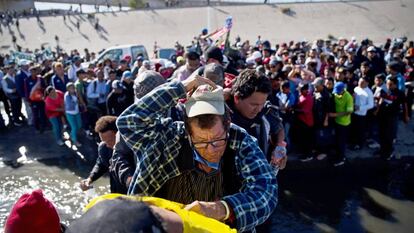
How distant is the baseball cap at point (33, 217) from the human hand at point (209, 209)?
0.59 metres

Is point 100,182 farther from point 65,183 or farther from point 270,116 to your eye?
point 270,116

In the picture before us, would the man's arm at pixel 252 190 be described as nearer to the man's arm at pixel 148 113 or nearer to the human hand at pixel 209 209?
the human hand at pixel 209 209

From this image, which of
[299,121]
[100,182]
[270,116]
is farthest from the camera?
[299,121]

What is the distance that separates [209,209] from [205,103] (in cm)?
50

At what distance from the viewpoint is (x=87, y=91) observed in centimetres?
830

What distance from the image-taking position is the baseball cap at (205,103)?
5.64ft

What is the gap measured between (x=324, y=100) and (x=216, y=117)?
539 cm

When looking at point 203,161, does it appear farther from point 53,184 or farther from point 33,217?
point 53,184

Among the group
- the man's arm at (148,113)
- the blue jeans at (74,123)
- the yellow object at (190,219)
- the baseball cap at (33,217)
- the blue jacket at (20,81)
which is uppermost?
the man's arm at (148,113)

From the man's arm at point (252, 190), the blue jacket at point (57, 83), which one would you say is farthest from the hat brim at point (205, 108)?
the blue jacket at point (57, 83)

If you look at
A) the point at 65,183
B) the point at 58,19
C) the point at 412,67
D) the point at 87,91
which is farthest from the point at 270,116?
the point at 58,19

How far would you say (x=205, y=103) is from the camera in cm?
174

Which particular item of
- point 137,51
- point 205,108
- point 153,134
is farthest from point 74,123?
point 137,51

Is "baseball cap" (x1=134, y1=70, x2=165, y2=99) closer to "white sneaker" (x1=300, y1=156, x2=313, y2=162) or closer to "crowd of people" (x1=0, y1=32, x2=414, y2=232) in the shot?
"crowd of people" (x1=0, y1=32, x2=414, y2=232)
